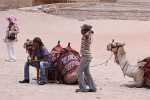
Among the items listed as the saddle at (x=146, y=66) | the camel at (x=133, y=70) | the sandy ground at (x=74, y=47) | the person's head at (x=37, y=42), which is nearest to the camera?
the sandy ground at (x=74, y=47)

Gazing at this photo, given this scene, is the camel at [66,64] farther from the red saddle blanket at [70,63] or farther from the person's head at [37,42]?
the person's head at [37,42]

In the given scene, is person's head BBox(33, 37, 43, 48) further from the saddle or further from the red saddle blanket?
the saddle

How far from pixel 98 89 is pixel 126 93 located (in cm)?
63

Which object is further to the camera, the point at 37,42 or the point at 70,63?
the point at 70,63

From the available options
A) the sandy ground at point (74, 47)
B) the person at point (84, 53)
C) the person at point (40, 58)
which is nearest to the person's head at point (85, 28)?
the person at point (84, 53)

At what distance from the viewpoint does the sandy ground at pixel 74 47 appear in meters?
8.91

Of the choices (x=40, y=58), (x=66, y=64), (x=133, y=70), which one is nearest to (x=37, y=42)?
(x=40, y=58)

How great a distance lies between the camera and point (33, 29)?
23141 millimetres

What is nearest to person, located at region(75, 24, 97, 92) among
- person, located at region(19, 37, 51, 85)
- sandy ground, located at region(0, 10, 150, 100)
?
sandy ground, located at region(0, 10, 150, 100)

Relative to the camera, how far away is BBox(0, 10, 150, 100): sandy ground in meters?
8.91

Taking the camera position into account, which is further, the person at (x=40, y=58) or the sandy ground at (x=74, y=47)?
the person at (x=40, y=58)

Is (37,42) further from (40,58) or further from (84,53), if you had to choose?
(84,53)

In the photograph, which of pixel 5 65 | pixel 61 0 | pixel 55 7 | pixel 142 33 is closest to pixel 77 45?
pixel 142 33

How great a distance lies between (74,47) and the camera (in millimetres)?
18344
